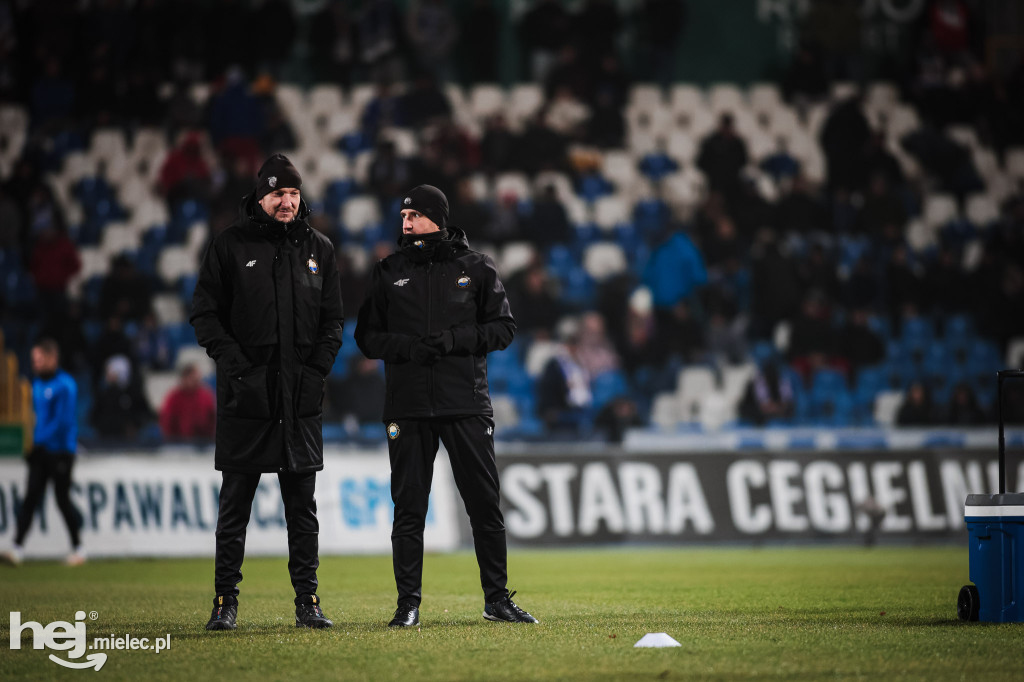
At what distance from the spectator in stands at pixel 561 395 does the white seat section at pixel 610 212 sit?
4254 millimetres

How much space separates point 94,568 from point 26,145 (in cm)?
1003

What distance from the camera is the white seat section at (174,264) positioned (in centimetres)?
1933

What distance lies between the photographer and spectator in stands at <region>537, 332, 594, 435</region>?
1672 cm

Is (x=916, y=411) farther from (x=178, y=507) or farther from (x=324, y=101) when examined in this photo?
(x=324, y=101)

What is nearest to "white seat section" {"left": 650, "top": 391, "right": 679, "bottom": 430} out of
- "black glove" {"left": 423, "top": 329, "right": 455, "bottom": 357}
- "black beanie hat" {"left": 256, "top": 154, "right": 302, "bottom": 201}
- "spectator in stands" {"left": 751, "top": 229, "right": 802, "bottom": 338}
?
"spectator in stands" {"left": 751, "top": 229, "right": 802, "bottom": 338}

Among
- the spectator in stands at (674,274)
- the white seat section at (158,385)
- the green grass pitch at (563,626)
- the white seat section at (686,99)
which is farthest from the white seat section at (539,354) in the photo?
the white seat section at (686,99)

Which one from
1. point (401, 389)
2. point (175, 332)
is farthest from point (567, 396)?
point (401, 389)

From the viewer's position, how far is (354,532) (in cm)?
1502

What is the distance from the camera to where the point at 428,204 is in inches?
292

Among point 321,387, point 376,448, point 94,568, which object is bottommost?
point 94,568

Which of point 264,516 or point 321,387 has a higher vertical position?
point 321,387

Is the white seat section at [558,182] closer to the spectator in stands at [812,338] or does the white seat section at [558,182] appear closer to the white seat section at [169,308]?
the spectator in stands at [812,338]

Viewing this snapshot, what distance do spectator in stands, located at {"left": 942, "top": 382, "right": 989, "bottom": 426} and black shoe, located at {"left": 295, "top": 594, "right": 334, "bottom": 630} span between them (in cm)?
1248

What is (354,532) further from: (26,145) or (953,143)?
(953,143)
